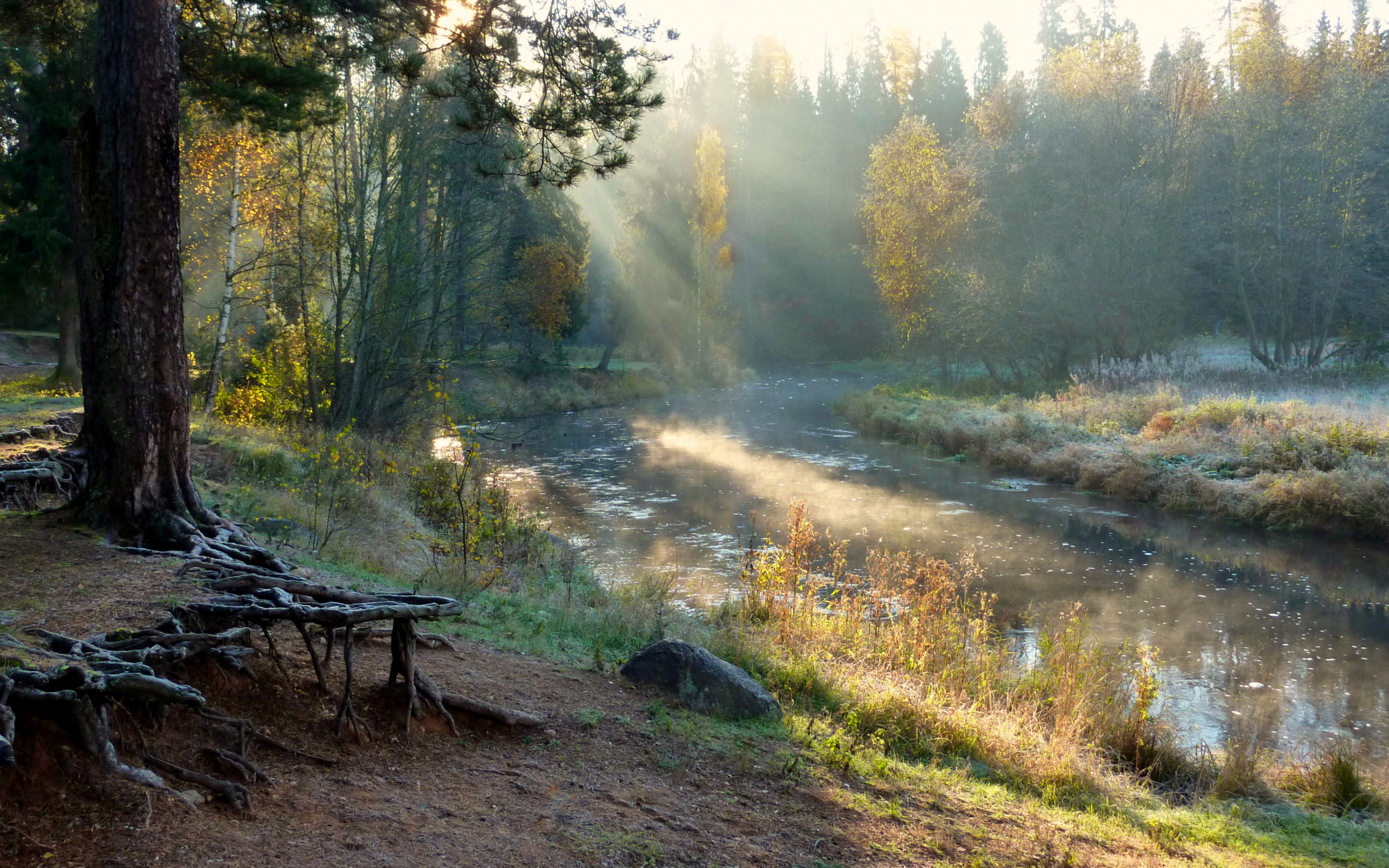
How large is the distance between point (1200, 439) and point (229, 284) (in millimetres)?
20739

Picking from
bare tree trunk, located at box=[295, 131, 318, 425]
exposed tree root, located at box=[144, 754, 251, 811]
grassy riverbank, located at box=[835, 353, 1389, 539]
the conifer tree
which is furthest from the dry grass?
the conifer tree

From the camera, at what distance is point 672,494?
20.4m

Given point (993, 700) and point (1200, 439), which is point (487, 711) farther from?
point (1200, 439)

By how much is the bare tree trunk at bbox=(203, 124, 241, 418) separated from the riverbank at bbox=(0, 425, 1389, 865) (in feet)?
25.4

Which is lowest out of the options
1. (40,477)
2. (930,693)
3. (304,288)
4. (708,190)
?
(930,693)

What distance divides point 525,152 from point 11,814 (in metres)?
6.81

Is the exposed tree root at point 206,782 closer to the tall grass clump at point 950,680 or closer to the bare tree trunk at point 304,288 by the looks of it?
the tall grass clump at point 950,680

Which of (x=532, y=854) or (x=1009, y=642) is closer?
(x=532, y=854)

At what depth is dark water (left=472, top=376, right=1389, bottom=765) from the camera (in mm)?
10156

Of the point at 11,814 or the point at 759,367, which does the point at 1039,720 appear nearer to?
the point at 11,814

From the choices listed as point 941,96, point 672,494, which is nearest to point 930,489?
point 672,494

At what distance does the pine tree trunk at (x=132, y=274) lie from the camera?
6465 mm

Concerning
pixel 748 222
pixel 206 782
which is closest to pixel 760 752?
pixel 206 782

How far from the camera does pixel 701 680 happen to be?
6.77 m
